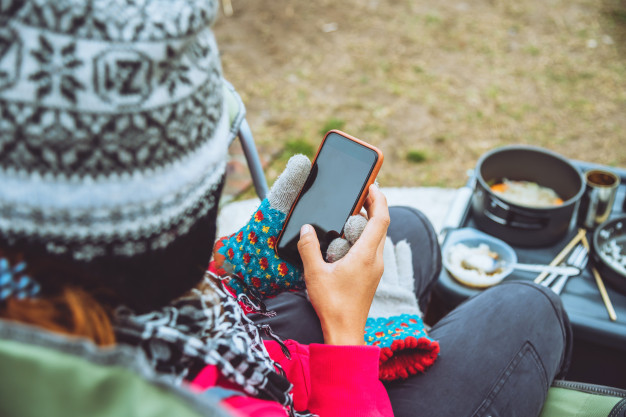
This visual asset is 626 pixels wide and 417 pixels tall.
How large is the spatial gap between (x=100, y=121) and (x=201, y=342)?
1.22ft

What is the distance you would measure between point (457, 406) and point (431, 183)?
5.83 feet

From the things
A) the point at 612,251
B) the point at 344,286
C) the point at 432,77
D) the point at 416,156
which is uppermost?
the point at 344,286

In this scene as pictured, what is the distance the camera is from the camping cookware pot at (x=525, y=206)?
1.61 metres

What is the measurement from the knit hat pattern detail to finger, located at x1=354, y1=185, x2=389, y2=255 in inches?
19.3

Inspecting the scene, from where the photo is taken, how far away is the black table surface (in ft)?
4.73

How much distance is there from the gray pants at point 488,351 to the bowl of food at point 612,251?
0.30 m

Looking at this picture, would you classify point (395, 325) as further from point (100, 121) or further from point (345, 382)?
point (100, 121)

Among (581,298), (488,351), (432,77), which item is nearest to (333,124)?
(432,77)

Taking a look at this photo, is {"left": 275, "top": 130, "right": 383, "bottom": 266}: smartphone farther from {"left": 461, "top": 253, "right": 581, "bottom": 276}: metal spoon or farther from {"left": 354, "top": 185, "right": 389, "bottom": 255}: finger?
{"left": 461, "top": 253, "right": 581, "bottom": 276}: metal spoon

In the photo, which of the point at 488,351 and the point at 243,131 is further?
the point at 243,131

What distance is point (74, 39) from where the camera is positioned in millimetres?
536

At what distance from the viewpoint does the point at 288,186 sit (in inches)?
48.8

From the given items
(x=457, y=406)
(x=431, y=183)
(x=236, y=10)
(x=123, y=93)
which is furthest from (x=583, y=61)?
(x=123, y=93)

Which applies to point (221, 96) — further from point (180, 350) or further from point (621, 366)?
point (621, 366)
